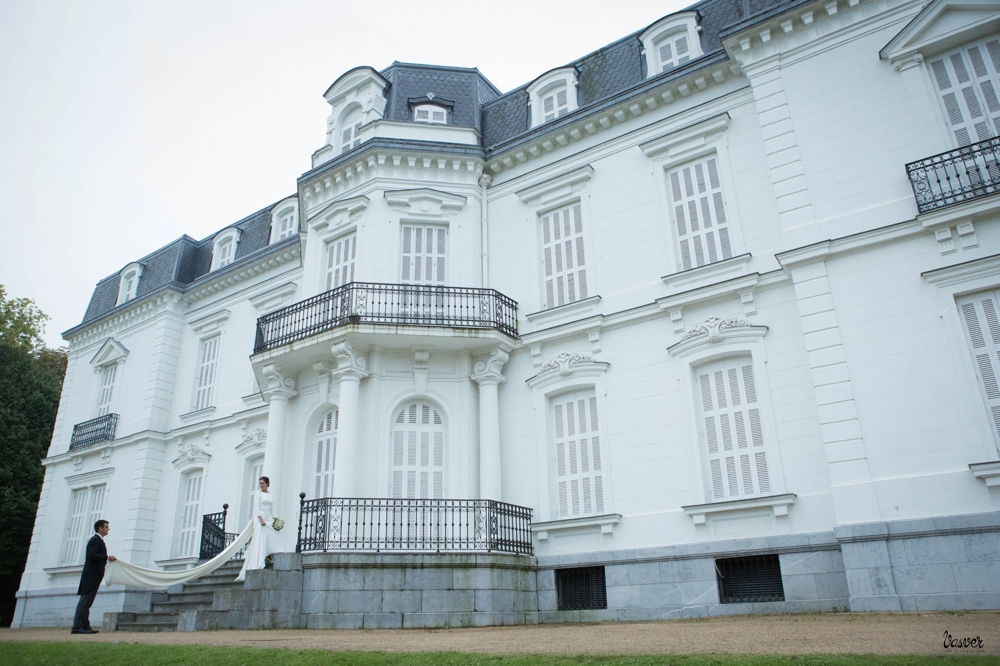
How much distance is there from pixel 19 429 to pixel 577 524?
2280 centimetres

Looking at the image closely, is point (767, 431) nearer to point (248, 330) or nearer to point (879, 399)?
point (879, 399)

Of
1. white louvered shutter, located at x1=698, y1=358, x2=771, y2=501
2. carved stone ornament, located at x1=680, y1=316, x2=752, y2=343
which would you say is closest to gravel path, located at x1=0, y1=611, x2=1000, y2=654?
white louvered shutter, located at x1=698, y1=358, x2=771, y2=501

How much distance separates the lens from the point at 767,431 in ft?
37.4

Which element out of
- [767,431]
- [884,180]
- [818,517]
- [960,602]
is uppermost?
[884,180]

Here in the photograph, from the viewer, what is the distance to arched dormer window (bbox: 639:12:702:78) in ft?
47.5

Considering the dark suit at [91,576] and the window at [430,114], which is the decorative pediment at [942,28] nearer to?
the window at [430,114]

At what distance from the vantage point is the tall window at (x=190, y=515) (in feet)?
62.0

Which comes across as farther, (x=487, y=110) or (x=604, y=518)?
(x=487, y=110)

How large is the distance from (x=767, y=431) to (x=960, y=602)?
3.49 m

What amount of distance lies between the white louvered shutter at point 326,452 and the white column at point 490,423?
3268mm

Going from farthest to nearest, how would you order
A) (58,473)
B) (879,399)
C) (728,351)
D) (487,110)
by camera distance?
1. (58,473)
2. (487,110)
3. (728,351)
4. (879,399)

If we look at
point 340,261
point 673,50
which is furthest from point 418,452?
point 673,50

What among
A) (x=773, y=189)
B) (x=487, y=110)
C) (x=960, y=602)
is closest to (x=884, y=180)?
(x=773, y=189)

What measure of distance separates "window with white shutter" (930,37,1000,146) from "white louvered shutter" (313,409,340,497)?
12582 mm
